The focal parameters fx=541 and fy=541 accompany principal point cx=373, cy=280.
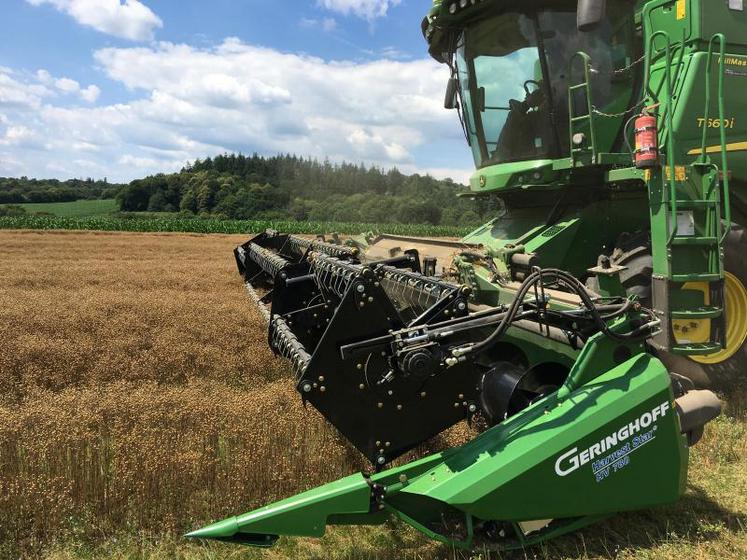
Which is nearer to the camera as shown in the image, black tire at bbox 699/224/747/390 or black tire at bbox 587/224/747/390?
black tire at bbox 587/224/747/390

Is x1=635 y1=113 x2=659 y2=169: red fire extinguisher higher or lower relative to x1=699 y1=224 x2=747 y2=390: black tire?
higher

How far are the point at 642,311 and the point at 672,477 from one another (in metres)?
0.72

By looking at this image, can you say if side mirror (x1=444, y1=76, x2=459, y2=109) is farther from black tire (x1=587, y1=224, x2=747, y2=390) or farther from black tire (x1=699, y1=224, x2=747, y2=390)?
black tire (x1=699, y1=224, x2=747, y2=390)

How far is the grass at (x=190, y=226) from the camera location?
32.2 m

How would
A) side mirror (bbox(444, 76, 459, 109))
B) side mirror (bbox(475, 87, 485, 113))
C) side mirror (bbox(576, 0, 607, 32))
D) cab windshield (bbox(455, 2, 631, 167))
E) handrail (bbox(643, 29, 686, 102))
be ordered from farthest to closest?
1. side mirror (bbox(444, 76, 459, 109))
2. side mirror (bbox(475, 87, 485, 113))
3. cab windshield (bbox(455, 2, 631, 167))
4. handrail (bbox(643, 29, 686, 102))
5. side mirror (bbox(576, 0, 607, 32))

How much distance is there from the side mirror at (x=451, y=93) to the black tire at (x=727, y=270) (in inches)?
89.1

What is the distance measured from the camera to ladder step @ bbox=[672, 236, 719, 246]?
3195 mm

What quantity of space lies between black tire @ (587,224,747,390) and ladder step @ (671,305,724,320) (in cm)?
53

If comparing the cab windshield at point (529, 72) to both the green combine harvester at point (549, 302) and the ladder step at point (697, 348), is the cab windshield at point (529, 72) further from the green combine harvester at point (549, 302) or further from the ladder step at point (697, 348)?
the ladder step at point (697, 348)

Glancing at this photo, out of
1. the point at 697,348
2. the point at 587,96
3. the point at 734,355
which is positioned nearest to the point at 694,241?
the point at 697,348

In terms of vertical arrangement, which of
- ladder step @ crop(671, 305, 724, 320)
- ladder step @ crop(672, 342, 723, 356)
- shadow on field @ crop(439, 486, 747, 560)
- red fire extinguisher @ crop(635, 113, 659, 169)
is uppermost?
red fire extinguisher @ crop(635, 113, 659, 169)

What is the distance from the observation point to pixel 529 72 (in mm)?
4512

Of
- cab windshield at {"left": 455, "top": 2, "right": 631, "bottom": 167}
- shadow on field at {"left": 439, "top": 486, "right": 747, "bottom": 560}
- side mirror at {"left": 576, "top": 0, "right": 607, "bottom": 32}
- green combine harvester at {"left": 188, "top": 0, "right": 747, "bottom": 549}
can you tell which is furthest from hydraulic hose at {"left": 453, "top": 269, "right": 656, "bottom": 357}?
cab windshield at {"left": 455, "top": 2, "right": 631, "bottom": 167}

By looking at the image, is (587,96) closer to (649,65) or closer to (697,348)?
(649,65)
